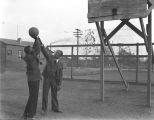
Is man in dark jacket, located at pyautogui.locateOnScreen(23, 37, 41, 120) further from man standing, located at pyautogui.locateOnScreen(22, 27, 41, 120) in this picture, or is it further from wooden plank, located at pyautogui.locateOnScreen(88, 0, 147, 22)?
wooden plank, located at pyautogui.locateOnScreen(88, 0, 147, 22)

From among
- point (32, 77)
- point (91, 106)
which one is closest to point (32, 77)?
point (32, 77)

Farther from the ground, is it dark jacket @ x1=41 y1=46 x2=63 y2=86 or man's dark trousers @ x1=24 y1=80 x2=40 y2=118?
dark jacket @ x1=41 y1=46 x2=63 y2=86

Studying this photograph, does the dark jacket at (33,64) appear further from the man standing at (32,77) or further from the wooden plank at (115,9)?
the wooden plank at (115,9)

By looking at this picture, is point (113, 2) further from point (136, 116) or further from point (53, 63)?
point (136, 116)

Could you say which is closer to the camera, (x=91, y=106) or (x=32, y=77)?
(x=32, y=77)

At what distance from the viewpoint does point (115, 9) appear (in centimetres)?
927

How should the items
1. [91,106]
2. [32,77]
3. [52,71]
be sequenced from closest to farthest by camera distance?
[32,77]
[52,71]
[91,106]

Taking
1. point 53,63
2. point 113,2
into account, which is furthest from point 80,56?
point 53,63

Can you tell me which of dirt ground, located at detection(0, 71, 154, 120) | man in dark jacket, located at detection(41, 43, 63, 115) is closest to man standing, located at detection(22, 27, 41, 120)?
dirt ground, located at detection(0, 71, 154, 120)

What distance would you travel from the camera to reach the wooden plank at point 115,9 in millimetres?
8836

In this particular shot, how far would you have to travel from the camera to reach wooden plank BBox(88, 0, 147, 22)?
8836 mm

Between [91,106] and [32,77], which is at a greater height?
[32,77]

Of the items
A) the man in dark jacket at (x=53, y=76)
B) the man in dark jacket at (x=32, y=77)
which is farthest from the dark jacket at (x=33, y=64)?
the man in dark jacket at (x=53, y=76)

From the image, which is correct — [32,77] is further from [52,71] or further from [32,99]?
[52,71]
